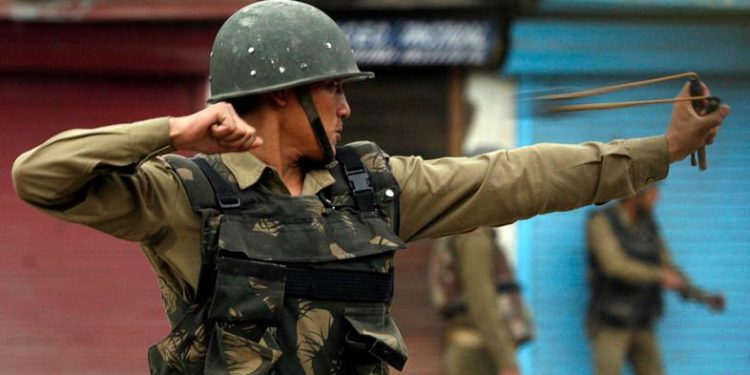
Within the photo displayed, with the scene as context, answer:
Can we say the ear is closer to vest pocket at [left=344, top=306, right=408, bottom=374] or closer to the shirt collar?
the shirt collar

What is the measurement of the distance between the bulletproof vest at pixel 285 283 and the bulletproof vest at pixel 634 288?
16.3 ft

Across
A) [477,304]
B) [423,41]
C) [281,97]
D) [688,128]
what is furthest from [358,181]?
[423,41]

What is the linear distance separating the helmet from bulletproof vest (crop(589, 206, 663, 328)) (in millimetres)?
4901

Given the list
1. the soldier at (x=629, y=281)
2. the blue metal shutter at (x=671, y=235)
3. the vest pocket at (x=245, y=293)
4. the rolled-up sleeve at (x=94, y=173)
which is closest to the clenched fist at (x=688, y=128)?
the vest pocket at (x=245, y=293)

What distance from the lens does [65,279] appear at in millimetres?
9258

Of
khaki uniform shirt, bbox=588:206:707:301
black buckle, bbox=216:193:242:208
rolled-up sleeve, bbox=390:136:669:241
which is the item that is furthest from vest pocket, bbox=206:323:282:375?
khaki uniform shirt, bbox=588:206:707:301

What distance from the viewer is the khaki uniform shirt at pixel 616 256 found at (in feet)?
27.3

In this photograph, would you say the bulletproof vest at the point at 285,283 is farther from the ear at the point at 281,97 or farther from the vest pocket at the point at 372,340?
the ear at the point at 281,97

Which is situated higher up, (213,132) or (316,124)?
(213,132)

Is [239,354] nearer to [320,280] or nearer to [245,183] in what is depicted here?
[320,280]

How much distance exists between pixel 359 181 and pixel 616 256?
4.98 m

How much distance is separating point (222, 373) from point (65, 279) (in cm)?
610

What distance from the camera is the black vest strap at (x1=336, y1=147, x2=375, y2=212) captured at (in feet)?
11.6

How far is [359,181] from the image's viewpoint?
3.55 m
